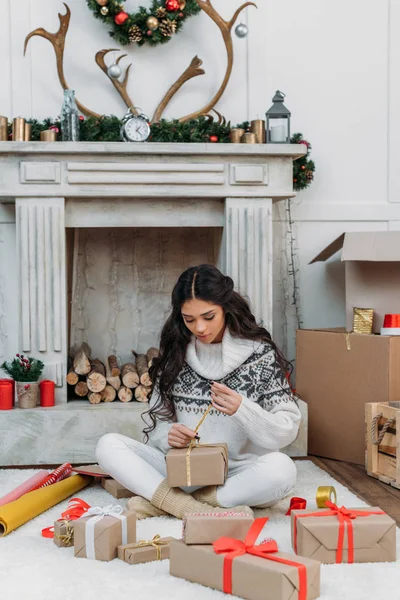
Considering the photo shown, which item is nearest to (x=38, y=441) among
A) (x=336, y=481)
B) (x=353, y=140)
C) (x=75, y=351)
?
(x=75, y=351)

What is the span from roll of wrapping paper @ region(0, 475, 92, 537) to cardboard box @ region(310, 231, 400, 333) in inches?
53.9

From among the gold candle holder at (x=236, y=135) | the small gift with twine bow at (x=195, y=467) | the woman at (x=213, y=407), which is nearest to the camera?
the small gift with twine bow at (x=195, y=467)

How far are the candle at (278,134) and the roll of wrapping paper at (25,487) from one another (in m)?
1.81

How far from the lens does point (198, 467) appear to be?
2242 mm

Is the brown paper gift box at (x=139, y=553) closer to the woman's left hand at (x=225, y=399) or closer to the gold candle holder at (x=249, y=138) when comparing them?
the woman's left hand at (x=225, y=399)

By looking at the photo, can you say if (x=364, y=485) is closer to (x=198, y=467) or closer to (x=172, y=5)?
(x=198, y=467)

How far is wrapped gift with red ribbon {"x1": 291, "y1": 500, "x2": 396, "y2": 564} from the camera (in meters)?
1.95

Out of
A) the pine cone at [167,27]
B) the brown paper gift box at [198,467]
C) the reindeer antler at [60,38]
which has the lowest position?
the brown paper gift box at [198,467]

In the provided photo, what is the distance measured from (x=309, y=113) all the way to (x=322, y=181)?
1.17 feet

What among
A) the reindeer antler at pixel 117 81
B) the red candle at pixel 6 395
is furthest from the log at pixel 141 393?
the reindeer antler at pixel 117 81

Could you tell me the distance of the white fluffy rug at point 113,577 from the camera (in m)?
1.78

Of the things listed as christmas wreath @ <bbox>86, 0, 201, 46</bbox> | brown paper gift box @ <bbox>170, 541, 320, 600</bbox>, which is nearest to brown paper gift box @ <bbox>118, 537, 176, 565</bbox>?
brown paper gift box @ <bbox>170, 541, 320, 600</bbox>

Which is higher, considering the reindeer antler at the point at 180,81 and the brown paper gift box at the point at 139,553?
the reindeer antler at the point at 180,81

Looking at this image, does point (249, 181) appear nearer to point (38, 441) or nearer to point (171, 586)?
point (38, 441)
